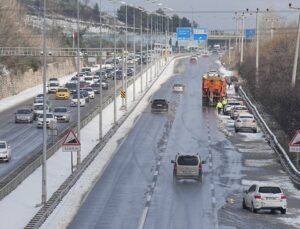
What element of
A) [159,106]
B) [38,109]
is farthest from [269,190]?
[159,106]

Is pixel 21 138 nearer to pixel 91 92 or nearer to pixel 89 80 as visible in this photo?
pixel 91 92

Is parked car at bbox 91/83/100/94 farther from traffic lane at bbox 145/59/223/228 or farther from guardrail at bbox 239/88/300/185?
traffic lane at bbox 145/59/223/228

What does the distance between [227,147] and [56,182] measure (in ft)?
58.3

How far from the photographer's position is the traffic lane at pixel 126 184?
36.5 metres

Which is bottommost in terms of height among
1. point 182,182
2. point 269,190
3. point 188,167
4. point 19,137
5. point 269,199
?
point 19,137

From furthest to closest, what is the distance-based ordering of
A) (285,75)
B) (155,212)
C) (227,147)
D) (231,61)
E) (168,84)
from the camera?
(231,61) < (168,84) < (285,75) < (227,147) < (155,212)

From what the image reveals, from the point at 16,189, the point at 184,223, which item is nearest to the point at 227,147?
the point at 16,189

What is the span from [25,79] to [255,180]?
7288 centimetres

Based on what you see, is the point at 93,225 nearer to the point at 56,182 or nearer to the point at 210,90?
the point at 56,182

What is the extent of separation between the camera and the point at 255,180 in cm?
4744

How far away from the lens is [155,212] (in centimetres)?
3812

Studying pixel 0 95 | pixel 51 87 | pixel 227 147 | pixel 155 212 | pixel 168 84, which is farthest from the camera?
pixel 168 84

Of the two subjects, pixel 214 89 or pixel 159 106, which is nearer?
pixel 159 106

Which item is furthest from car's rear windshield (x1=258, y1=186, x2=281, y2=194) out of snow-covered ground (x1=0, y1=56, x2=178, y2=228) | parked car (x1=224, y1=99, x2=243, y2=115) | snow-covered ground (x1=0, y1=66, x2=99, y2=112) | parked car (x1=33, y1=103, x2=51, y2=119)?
snow-covered ground (x1=0, y1=66, x2=99, y2=112)
